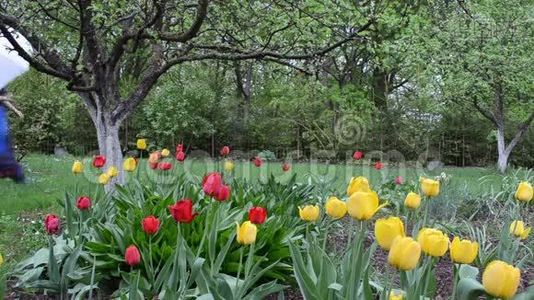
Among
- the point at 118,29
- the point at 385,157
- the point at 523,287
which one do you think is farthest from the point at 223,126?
the point at 523,287

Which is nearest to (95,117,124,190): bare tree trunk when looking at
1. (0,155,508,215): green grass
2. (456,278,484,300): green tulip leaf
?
(0,155,508,215): green grass

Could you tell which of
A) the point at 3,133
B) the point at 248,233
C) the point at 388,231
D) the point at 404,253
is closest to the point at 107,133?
the point at 3,133

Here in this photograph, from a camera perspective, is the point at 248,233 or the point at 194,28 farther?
the point at 194,28

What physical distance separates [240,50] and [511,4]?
33.0 ft

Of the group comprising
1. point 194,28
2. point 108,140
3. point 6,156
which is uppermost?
point 194,28

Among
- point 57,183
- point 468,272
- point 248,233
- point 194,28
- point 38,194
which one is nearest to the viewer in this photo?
point 248,233

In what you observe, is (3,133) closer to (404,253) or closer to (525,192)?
(525,192)

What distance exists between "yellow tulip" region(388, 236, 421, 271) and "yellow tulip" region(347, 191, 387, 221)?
27 centimetres

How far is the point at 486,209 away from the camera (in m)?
5.54

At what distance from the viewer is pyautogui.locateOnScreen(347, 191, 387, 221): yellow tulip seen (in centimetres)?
173

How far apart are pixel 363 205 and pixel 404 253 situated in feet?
0.96

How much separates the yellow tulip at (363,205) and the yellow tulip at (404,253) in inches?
10.5

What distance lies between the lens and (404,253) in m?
Result: 1.47

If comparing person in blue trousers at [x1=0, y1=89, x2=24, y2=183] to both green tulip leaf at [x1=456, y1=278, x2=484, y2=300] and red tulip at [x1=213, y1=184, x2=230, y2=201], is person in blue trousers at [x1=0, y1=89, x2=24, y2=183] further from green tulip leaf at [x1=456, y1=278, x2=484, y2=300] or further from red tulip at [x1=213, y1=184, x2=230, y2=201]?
green tulip leaf at [x1=456, y1=278, x2=484, y2=300]
